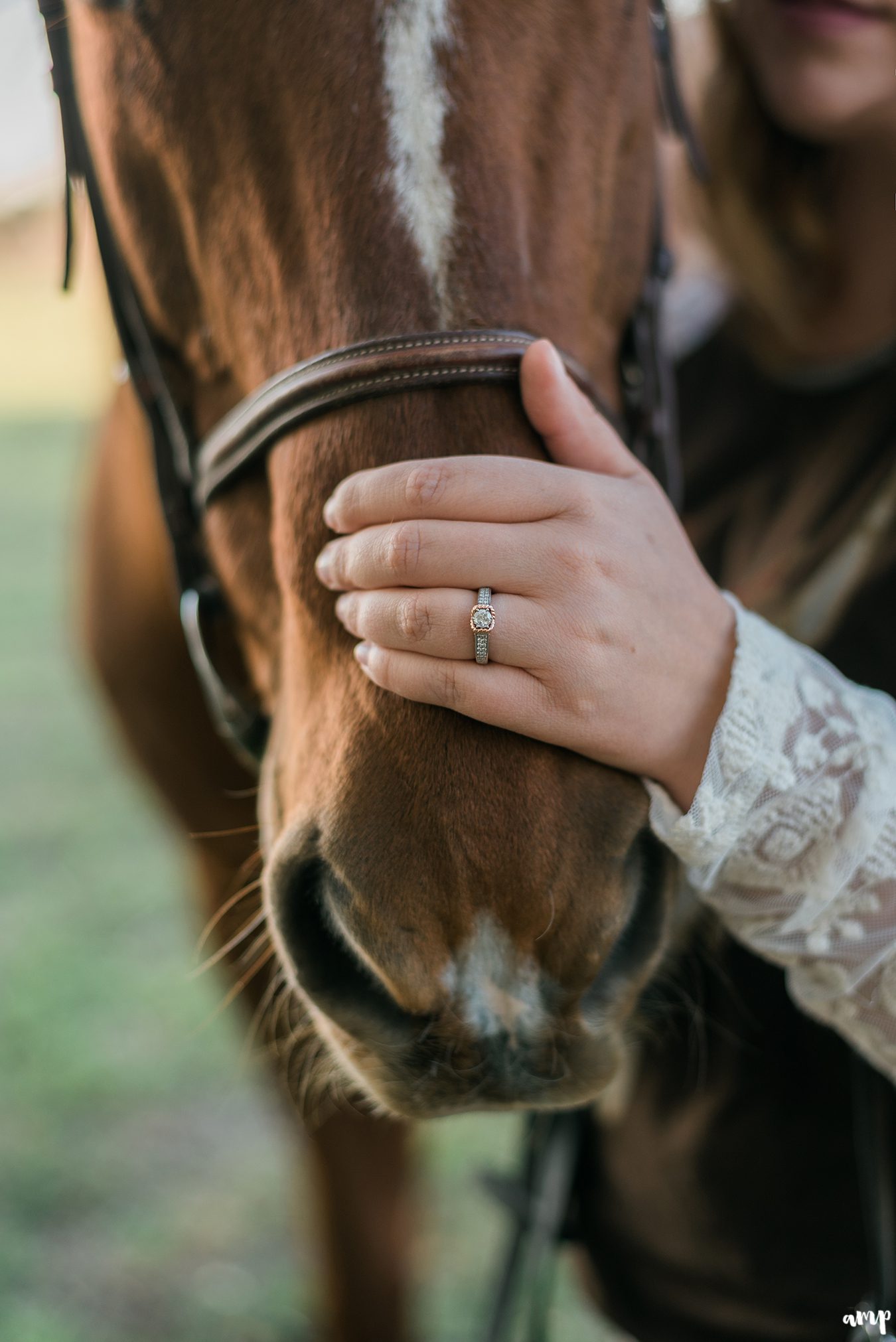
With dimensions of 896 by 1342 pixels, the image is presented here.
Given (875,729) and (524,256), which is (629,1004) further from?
(524,256)

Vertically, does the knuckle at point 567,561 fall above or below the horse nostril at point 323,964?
above

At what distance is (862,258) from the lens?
117 centimetres

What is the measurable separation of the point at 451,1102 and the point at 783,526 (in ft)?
2.28

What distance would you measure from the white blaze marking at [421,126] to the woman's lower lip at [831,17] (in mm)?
Answer: 492

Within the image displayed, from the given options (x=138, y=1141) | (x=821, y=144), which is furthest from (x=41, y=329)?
(x=821, y=144)

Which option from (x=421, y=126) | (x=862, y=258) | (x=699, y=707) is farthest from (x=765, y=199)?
(x=699, y=707)

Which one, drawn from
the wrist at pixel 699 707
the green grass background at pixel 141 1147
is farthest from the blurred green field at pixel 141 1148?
the wrist at pixel 699 707

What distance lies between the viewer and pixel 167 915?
282 centimetres

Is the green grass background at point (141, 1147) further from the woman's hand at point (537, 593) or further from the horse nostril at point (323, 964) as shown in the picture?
the woman's hand at point (537, 593)

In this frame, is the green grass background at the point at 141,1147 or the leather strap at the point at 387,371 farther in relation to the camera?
the green grass background at the point at 141,1147

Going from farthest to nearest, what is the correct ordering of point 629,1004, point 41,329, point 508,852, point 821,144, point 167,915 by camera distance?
point 41,329
point 167,915
point 821,144
point 629,1004
point 508,852

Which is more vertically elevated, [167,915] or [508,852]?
[508,852]

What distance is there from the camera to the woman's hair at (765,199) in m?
1.21

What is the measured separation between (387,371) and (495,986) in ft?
1.28
